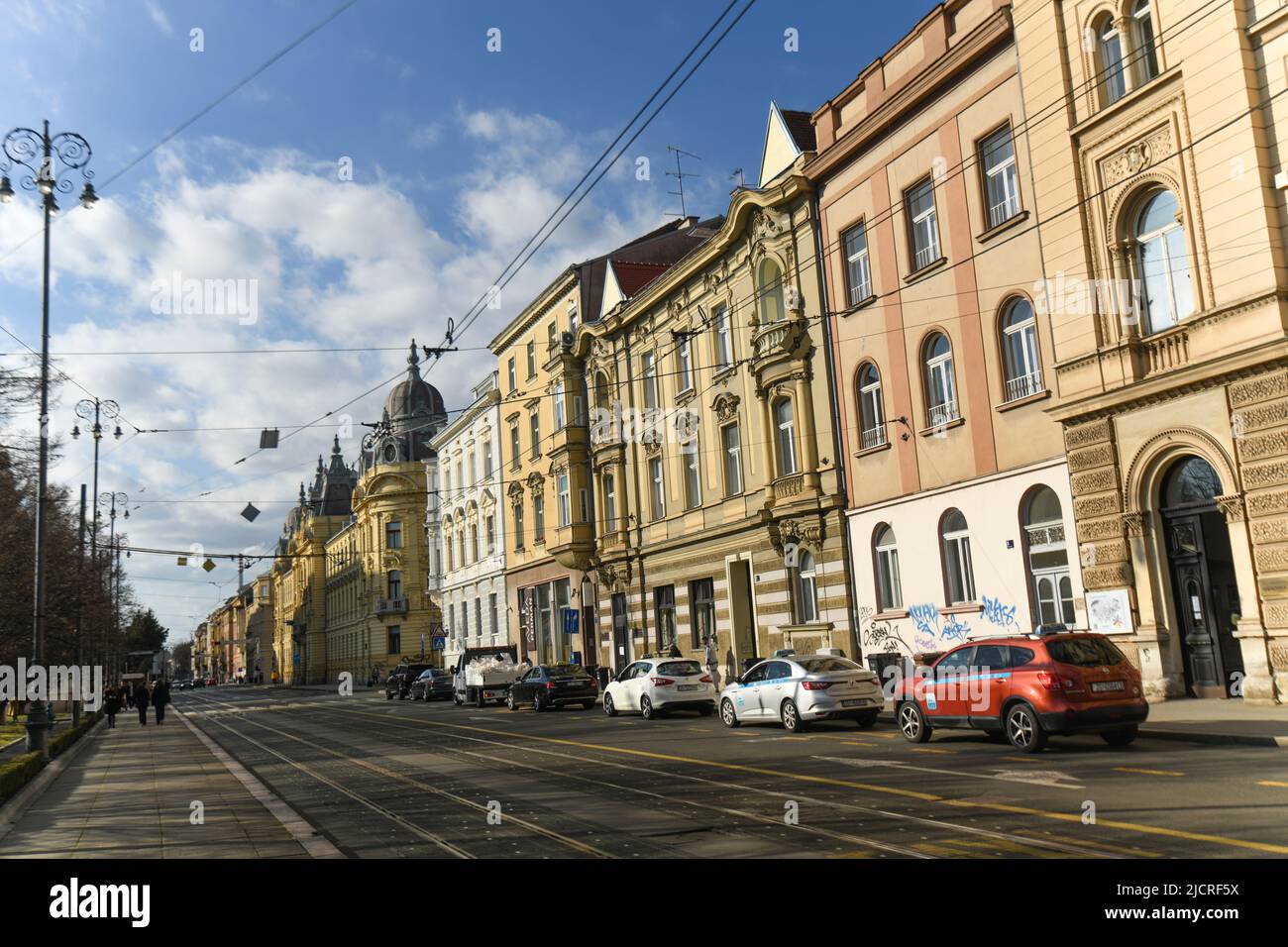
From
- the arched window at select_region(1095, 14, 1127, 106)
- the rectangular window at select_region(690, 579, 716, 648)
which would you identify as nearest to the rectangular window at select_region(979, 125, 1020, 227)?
the arched window at select_region(1095, 14, 1127, 106)

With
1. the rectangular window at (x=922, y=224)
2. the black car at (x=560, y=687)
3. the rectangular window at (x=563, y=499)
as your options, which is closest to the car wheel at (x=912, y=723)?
the rectangular window at (x=922, y=224)

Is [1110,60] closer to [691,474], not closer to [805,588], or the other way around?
[805,588]

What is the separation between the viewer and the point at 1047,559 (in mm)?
21578

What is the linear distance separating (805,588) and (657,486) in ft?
35.3

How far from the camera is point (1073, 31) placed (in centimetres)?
2044

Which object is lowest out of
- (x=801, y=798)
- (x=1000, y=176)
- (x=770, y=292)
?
(x=801, y=798)

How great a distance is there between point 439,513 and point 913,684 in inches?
2119

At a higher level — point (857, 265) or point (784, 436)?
point (857, 265)

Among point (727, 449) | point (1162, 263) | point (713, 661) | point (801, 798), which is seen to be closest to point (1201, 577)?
point (1162, 263)

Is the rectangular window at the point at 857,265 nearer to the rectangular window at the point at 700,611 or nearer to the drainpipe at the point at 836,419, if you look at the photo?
the drainpipe at the point at 836,419

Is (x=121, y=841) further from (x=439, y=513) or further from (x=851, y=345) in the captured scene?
(x=439, y=513)

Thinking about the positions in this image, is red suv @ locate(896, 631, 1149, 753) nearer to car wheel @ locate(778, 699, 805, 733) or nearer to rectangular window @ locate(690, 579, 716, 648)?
car wheel @ locate(778, 699, 805, 733)

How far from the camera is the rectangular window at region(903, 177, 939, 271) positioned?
2491cm
